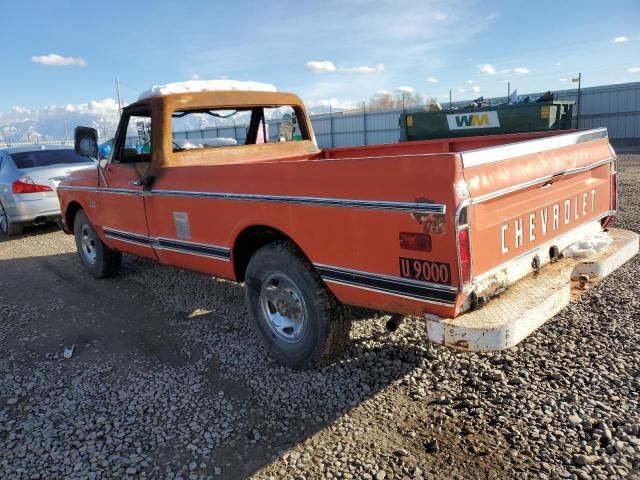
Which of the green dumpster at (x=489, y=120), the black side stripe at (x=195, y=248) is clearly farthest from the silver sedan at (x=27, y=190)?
the green dumpster at (x=489, y=120)

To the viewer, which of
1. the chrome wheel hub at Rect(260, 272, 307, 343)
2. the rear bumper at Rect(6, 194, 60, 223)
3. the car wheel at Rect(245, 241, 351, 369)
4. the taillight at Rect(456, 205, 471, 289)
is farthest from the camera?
the rear bumper at Rect(6, 194, 60, 223)

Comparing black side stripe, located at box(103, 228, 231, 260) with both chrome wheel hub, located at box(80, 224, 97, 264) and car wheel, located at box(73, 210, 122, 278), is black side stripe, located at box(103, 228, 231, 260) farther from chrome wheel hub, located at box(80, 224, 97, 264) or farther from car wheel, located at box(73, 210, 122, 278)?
chrome wheel hub, located at box(80, 224, 97, 264)

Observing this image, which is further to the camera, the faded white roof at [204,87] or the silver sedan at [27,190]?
the silver sedan at [27,190]

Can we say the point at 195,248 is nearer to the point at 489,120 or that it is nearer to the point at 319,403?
the point at 319,403

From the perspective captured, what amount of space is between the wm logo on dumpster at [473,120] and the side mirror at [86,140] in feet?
35.1

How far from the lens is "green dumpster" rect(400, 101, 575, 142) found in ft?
41.7

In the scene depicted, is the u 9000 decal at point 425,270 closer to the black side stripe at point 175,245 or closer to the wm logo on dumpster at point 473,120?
the black side stripe at point 175,245

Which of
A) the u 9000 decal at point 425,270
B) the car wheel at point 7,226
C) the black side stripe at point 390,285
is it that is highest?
the u 9000 decal at point 425,270

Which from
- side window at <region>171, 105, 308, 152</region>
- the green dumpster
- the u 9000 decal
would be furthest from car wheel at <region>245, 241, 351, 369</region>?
the green dumpster

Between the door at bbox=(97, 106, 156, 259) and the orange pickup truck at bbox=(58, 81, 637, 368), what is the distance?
0.02 meters

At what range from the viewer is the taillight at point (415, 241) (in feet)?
7.97

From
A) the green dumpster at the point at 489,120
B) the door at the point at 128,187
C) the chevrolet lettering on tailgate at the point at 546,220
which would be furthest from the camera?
the green dumpster at the point at 489,120

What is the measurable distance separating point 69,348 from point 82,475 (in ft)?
5.75

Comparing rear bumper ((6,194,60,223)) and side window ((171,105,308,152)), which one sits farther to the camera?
rear bumper ((6,194,60,223))
